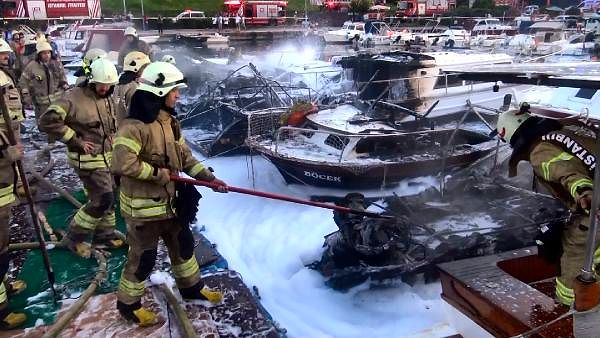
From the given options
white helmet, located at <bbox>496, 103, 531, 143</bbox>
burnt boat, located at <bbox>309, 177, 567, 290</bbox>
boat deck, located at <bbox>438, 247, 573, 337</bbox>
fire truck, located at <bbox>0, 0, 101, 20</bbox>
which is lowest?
burnt boat, located at <bbox>309, 177, 567, 290</bbox>

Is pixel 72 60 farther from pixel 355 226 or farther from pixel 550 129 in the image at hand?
pixel 550 129

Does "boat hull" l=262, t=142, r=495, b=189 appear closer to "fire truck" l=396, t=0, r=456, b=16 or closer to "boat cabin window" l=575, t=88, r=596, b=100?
"boat cabin window" l=575, t=88, r=596, b=100

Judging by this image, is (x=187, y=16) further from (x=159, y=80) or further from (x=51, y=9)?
(x=159, y=80)

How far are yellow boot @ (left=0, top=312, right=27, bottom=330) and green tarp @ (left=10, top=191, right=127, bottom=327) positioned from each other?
58mm

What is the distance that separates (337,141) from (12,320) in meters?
5.56

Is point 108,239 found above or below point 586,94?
below

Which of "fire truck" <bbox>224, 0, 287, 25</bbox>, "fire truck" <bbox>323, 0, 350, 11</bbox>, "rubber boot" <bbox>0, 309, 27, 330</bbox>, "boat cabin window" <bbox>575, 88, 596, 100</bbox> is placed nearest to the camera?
"rubber boot" <bbox>0, 309, 27, 330</bbox>

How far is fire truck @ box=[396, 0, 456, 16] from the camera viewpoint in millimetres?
51406

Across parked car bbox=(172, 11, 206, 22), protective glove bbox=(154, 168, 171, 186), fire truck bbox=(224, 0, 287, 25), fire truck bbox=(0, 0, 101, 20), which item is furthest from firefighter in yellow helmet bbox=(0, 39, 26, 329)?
fire truck bbox=(224, 0, 287, 25)

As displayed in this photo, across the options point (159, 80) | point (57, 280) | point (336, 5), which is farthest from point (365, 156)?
point (336, 5)

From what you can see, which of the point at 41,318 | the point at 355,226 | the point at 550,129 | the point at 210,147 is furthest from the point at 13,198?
the point at 210,147

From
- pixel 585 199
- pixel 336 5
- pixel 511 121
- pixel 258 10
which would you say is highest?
pixel 336 5

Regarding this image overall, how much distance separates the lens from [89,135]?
5.12m

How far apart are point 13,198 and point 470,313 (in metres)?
3.72
